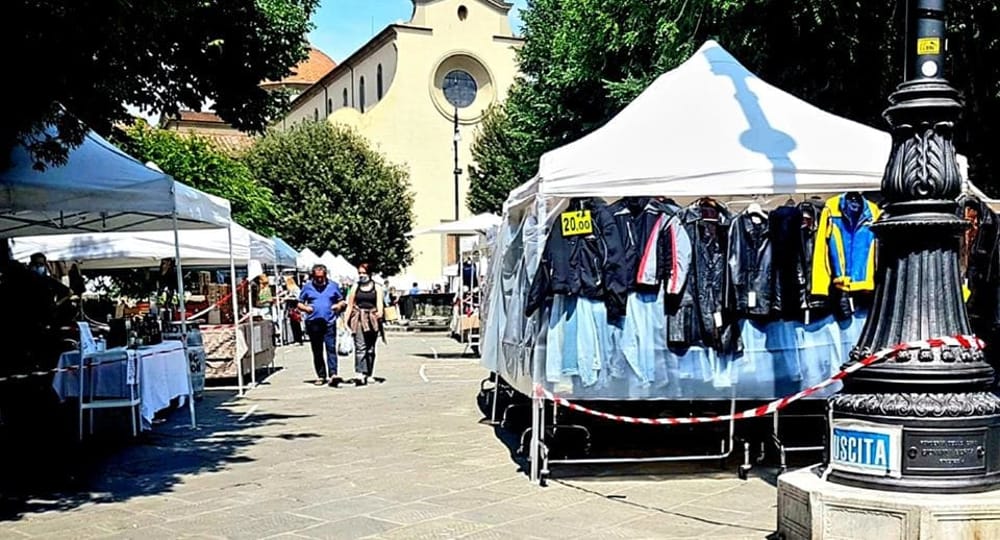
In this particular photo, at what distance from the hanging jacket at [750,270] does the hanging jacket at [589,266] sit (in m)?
0.85

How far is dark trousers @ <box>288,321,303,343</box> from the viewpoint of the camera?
27.1m

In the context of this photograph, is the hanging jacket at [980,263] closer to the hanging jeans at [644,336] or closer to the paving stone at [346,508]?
the hanging jeans at [644,336]

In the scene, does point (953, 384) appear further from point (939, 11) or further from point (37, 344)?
point (37, 344)

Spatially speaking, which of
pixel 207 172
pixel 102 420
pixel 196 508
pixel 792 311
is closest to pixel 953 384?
pixel 792 311

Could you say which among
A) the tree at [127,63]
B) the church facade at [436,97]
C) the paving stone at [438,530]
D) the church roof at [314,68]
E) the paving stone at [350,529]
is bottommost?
the paving stone at [438,530]

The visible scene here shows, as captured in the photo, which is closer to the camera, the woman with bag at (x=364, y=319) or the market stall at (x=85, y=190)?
the market stall at (x=85, y=190)

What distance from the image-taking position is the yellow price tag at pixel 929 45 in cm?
488

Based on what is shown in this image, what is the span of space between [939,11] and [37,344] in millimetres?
8043

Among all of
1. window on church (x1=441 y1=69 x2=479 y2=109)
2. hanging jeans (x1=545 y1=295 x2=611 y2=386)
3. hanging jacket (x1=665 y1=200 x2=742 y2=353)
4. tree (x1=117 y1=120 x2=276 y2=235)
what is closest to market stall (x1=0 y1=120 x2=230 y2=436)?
hanging jeans (x1=545 y1=295 x2=611 y2=386)

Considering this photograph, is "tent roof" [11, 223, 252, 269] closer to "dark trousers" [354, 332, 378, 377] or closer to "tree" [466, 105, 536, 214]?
"dark trousers" [354, 332, 378, 377]

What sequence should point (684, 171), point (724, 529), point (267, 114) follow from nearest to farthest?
point (724, 529)
point (684, 171)
point (267, 114)

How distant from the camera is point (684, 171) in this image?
7.41m

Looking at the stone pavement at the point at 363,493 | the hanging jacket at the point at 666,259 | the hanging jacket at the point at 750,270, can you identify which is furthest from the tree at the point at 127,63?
the hanging jacket at the point at 750,270

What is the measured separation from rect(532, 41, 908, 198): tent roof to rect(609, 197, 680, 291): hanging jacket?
0.24 m
